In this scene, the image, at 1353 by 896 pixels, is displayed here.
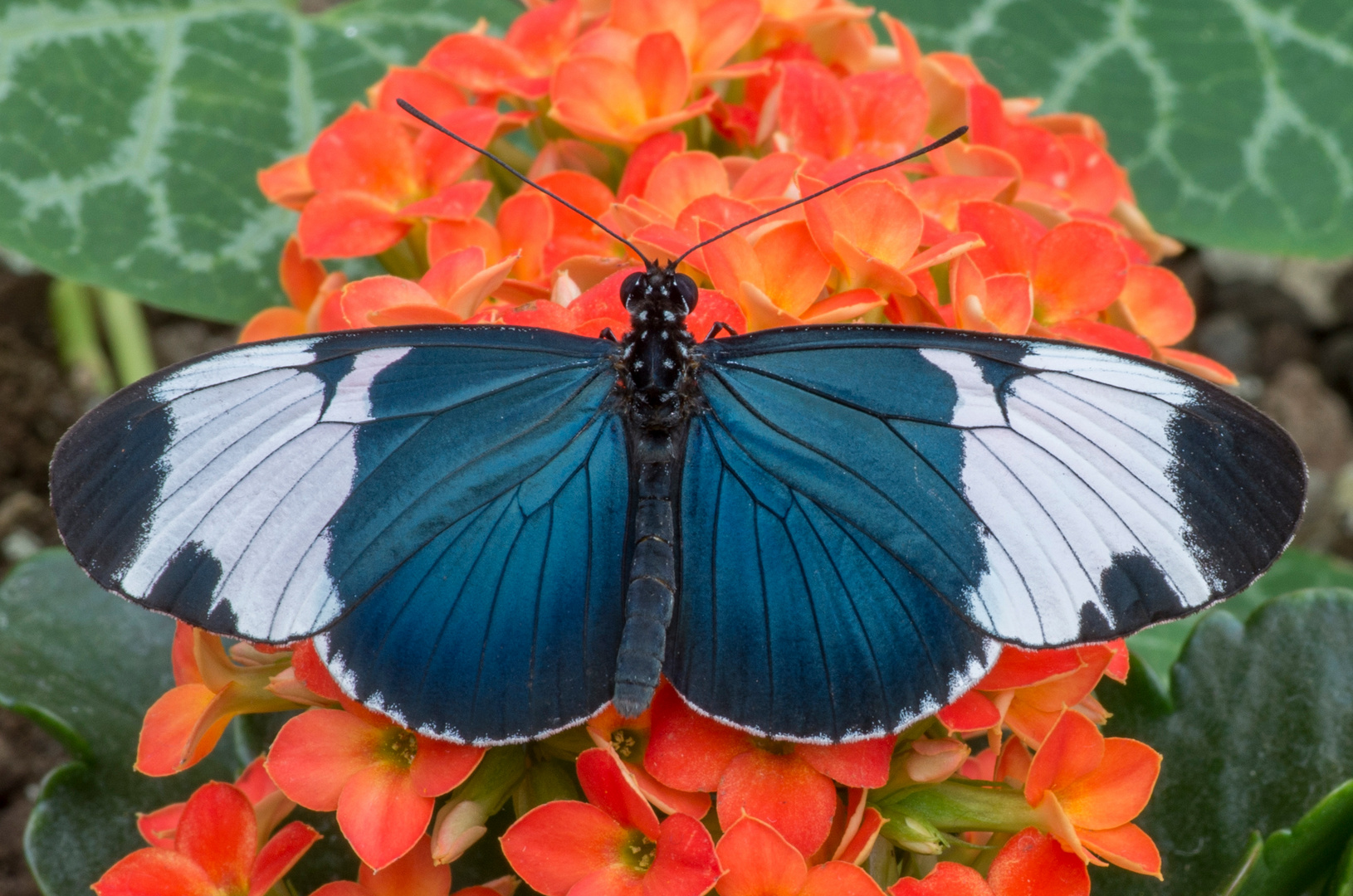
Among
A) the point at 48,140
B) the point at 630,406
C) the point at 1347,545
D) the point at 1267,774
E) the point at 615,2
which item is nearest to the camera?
the point at 630,406

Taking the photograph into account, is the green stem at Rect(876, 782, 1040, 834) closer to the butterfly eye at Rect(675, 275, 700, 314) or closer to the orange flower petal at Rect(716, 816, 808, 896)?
the orange flower petal at Rect(716, 816, 808, 896)

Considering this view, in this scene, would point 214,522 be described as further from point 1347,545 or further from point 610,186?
point 1347,545

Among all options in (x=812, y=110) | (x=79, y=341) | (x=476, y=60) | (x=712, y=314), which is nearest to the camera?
(x=712, y=314)

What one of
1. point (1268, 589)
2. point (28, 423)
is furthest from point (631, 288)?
point (28, 423)

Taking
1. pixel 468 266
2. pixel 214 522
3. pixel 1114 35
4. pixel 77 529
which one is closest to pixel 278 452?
pixel 214 522

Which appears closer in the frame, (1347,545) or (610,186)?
(610,186)

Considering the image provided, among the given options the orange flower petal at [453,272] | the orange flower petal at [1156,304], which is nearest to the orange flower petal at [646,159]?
the orange flower petal at [453,272]

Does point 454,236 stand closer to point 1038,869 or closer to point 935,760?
point 935,760
